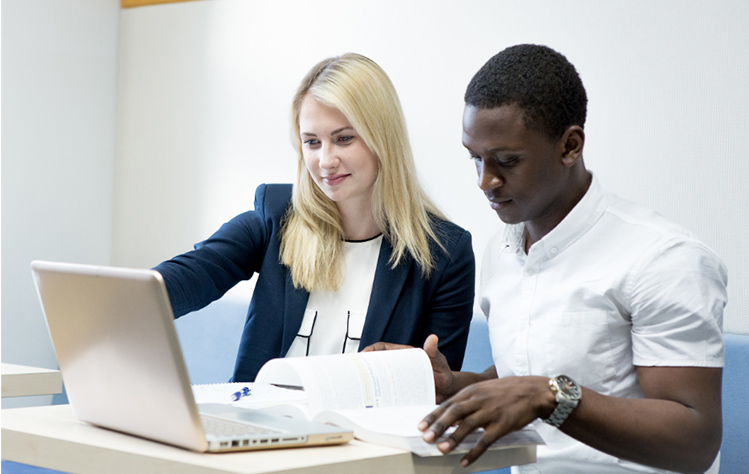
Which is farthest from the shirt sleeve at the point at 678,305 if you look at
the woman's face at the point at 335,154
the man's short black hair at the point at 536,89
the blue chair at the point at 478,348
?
the blue chair at the point at 478,348

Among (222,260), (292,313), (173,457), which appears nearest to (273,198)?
(222,260)

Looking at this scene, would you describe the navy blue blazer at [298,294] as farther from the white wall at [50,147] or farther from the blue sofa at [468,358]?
the white wall at [50,147]

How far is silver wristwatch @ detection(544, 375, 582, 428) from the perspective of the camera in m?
→ 0.90

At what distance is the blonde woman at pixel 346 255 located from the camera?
1675mm

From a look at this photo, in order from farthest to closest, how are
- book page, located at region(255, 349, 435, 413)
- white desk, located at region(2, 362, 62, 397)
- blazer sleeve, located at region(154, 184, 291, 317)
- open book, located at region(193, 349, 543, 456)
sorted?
blazer sleeve, located at region(154, 184, 291, 317), white desk, located at region(2, 362, 62, 397), book page, located at region(255, 349, 435, 413), open book, located at region(193, 349, 543, 456)

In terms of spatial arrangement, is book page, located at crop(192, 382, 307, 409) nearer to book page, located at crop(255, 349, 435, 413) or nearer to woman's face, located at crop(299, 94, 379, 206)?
book page, located at crop(255, 349, 435, 413)

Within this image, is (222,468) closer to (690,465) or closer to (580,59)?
(690,465)

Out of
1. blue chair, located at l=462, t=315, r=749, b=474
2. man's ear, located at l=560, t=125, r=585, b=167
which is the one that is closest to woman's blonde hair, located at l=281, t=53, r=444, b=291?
man's ear, located at l=560, t=125, r=585, b=167

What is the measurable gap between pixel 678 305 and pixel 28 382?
1207mm

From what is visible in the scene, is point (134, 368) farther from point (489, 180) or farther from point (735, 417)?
point (735, 417)

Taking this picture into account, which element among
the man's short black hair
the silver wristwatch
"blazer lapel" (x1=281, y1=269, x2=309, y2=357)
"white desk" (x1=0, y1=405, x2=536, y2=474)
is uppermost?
the man's short black hair

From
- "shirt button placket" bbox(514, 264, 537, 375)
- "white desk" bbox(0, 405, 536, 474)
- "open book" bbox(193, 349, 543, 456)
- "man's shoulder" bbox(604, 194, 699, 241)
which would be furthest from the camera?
"shirt button placket" bbox(514, 264, 537, 375)

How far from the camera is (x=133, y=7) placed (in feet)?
9.55

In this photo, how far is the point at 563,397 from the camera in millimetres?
900
